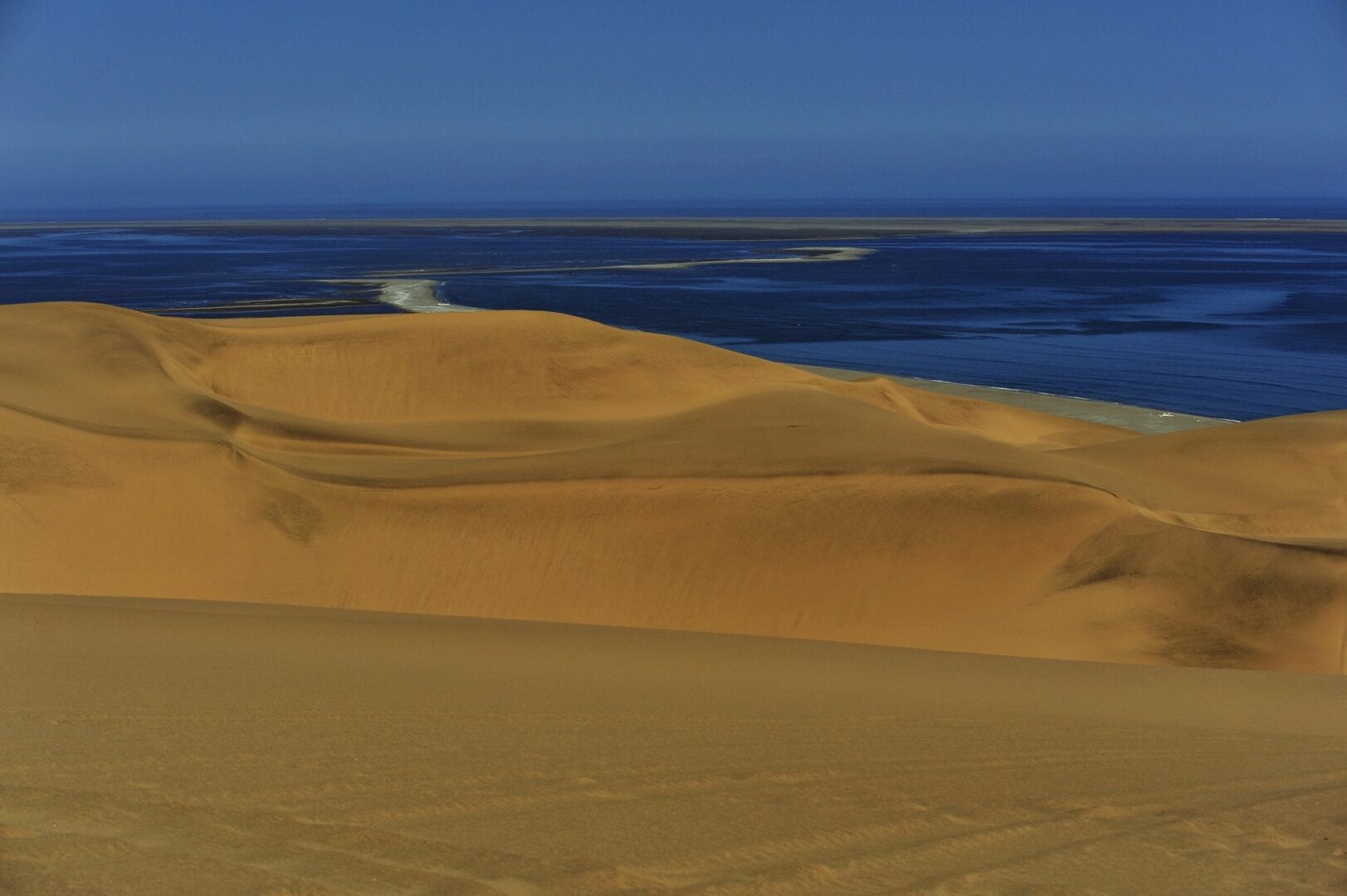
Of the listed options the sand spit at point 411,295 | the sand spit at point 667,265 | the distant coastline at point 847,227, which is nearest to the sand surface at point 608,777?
the sand spit at point 411,295

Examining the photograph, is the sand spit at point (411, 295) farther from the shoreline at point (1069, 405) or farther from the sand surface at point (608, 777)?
the sand surface at point (608, 777)

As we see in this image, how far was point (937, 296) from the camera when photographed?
53562mm

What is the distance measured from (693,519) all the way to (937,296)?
42.6m

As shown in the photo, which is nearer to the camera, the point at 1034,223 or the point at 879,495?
the point at 879,495

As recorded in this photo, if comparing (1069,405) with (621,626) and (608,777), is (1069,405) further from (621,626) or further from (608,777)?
(608,777)

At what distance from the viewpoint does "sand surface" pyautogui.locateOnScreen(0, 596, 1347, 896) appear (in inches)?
158

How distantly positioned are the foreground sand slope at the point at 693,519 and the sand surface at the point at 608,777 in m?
3.17

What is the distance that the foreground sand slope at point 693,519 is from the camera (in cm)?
1134

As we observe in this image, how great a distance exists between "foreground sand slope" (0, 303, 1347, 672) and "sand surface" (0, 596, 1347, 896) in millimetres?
3174

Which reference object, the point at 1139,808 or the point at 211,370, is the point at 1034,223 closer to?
the point at 211,370

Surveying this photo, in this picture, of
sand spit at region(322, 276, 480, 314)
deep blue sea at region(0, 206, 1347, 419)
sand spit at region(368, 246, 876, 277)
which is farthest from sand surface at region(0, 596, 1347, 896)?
sand spit at region(368, 246, 876, 277)

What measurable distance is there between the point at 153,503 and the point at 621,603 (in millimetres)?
4884

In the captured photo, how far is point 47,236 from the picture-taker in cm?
11775

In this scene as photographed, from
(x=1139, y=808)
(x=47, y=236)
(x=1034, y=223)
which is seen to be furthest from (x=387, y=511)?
(x=1034, y=223)
